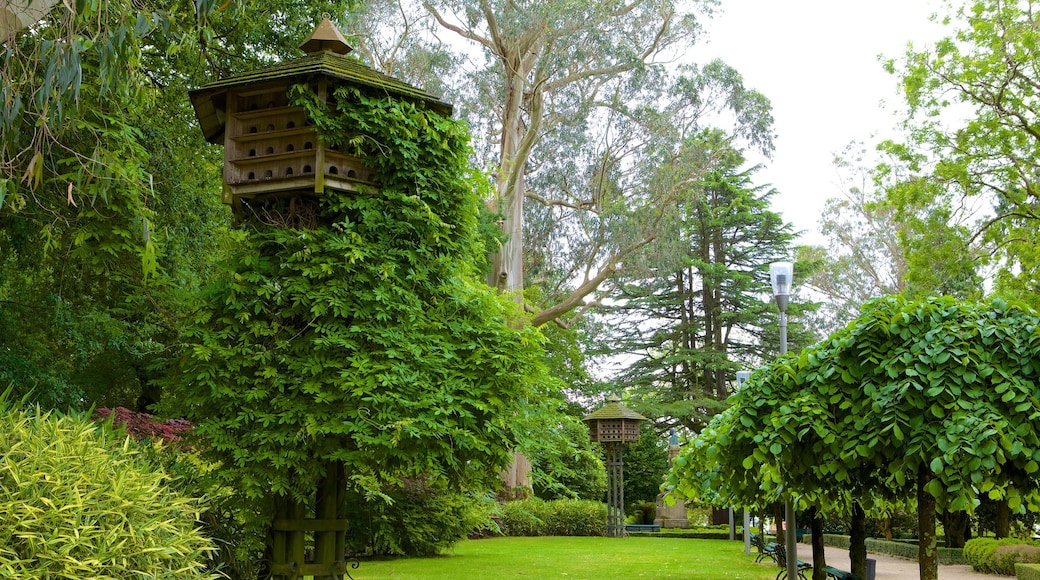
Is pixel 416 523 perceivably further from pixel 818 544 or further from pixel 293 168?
pixel 293 168

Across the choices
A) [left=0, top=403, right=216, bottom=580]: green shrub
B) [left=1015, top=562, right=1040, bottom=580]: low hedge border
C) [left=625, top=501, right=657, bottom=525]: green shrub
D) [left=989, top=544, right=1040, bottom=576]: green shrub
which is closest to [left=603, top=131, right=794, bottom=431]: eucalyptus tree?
[left=625, top=501, right=657, bottom=525]: green shrub

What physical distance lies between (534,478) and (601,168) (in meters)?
16.5

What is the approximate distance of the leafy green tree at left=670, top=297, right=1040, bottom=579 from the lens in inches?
216

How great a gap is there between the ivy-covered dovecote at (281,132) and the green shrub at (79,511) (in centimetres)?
273

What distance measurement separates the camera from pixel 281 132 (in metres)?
7.45

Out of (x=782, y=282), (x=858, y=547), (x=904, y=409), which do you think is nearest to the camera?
(x=904, y=409)

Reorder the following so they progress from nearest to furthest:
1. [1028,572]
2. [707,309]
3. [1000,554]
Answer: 1. [1028,572]
2. [1000,554]
3. [707,309]

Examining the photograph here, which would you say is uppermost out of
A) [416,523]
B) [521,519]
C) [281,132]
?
[281,132]

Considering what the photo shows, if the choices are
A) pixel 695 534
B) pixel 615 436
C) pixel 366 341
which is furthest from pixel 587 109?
pixel 366 341

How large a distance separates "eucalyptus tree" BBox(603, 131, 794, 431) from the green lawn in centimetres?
1294

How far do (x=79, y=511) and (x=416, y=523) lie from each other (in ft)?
38.1

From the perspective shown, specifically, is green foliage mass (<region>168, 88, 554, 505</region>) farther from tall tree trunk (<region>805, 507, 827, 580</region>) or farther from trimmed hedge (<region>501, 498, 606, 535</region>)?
trimmed hedge (<region>501, 498, 606, 535</region>)

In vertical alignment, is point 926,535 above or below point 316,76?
below

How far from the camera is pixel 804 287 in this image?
120ft
